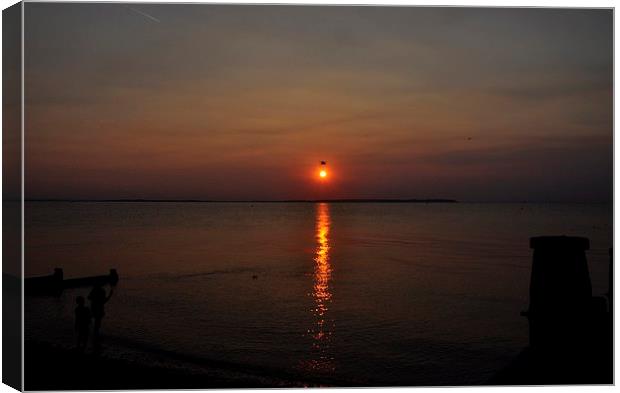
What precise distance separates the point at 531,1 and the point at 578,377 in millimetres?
3462

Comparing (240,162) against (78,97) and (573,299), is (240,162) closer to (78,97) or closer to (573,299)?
(78,97)

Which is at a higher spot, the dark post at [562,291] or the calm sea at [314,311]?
the dark post at [562,291]

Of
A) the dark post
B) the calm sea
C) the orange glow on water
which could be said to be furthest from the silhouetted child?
the dark post

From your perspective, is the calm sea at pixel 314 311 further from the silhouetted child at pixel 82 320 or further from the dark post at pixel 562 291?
the dark post at pixel 562 291

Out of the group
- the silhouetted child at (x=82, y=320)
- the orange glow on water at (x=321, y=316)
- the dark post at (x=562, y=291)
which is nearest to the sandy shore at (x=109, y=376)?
the silhouetted child at (x=82, y=320)

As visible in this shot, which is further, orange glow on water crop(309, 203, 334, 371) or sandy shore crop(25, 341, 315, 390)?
orange glow on water crop(309, 203, 334, 371)

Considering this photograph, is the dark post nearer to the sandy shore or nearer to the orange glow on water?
the sandy shore

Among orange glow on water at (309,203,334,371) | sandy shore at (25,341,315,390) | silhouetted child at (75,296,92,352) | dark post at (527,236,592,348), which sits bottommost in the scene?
orange glow on water at (309,203,334,371)

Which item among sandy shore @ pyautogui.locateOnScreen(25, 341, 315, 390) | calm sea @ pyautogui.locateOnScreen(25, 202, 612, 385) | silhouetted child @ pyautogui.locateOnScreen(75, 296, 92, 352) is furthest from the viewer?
calm sea @ pyautogui.locateOnScreen(25, 202, 612, 385)

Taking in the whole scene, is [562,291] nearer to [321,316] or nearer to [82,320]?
[82,320]

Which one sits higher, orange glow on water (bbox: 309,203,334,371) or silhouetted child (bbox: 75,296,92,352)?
silhouetted child (bbox: 75,296,92,352)

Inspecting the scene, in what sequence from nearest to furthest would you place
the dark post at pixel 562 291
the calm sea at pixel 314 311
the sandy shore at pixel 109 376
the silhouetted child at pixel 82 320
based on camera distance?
the dark post at pixel 562 291
the sandy shore at pixel 109 376
the silhouetted child at pixel 82 320
the calm sea at pixel 314 311

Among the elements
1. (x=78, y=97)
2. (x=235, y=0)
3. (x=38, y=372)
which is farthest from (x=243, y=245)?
(x=235, y=0)

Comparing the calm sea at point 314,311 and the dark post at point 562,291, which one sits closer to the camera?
the dark post at point 562,291
